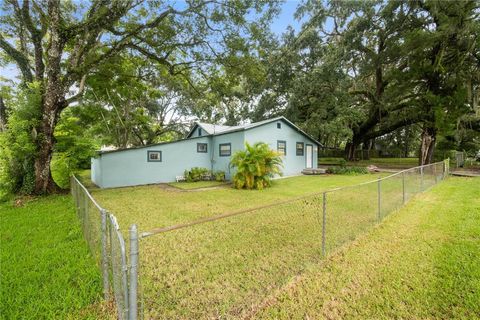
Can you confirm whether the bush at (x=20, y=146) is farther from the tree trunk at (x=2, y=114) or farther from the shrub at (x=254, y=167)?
the shrub at (x=254, y=167)

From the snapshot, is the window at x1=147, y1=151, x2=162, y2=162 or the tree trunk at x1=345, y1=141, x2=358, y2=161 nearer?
the window at x1=147, y1=151, x2=162, y2=162

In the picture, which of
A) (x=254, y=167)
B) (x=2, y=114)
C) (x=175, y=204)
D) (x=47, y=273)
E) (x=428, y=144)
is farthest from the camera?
(x=428, y=144)

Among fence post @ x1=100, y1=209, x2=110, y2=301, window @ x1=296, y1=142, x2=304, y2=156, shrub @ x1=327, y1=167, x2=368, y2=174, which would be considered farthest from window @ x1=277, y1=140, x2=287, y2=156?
fence post @ x1=100, y1=209, x2=110, y2=301

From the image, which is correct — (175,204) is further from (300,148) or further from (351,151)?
(351,151)

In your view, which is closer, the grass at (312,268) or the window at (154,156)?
the grass at (312,268)

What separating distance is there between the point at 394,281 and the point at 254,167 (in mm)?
7566

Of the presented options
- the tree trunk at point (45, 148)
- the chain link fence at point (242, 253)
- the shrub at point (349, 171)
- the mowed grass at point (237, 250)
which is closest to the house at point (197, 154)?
the shrub at point (349, 171)

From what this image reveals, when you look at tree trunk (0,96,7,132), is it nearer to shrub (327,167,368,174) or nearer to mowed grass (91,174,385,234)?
mowed grass (91,174,385,234)

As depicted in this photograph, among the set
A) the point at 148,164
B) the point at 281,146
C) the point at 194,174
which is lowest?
the point at 194,174

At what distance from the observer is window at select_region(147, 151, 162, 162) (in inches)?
509

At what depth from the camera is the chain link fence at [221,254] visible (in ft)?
7.46

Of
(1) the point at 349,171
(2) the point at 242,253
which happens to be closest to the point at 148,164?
(2) the point at 242,253

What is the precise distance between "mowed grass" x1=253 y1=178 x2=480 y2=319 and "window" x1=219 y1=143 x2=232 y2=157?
393 inches

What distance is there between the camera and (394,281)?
9.87 ft
